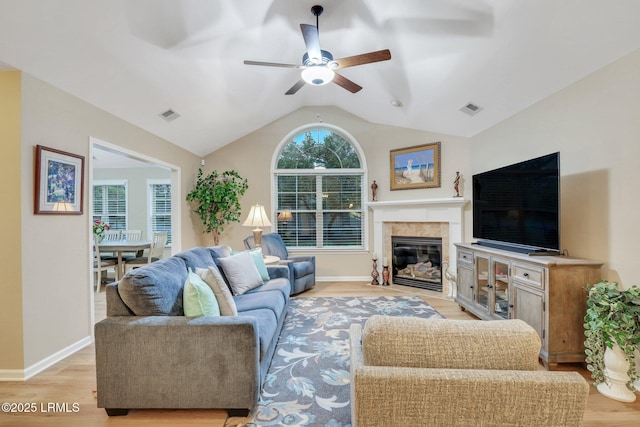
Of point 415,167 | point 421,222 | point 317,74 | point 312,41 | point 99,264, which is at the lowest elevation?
point 99,264

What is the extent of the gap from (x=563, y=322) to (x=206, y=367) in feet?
8.68

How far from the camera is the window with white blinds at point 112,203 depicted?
681 cm

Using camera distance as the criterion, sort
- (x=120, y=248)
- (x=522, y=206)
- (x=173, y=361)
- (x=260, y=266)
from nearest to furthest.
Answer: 1. (x=173, y=361)
2. (x=522, y=206)
3. (x=260, y=266)
4. (x=120, y=248)

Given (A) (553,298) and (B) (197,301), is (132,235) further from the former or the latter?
(A) (553,298)

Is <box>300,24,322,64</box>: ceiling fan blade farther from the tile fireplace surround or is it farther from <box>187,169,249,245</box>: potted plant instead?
<box>187,169,249,245</box>: potted plant

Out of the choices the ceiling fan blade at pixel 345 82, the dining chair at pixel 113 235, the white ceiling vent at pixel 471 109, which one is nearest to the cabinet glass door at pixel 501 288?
the white ceiling vent at pixel 471 109

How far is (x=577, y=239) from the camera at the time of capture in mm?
2639

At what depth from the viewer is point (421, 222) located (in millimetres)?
4832

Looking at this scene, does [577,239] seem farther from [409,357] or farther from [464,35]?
[409,357]

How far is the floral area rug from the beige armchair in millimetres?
962

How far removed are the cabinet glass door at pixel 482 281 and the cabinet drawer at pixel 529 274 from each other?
0.47m

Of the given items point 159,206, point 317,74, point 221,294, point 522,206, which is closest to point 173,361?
point 221,294

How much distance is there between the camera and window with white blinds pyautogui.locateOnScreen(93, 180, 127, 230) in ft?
22.3

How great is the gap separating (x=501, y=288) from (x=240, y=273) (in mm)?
2652
